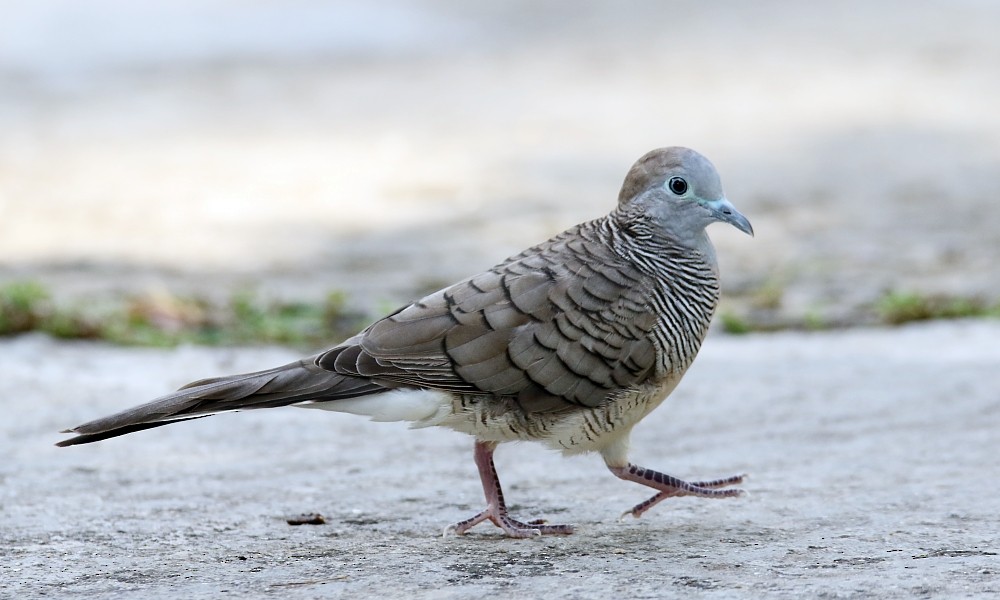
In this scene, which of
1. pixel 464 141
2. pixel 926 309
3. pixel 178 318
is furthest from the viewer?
pixel 464 141

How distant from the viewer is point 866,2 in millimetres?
17422

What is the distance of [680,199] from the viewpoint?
4.57m

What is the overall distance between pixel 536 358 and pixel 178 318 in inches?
146

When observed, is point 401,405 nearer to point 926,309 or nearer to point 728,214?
point 728,214

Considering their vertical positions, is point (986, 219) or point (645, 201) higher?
point (986, 219)

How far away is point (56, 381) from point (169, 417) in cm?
248

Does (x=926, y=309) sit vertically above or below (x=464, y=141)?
below

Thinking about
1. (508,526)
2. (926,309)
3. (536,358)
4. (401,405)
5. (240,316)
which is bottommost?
(508,526)

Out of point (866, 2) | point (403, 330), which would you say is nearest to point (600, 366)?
point (403, 330)

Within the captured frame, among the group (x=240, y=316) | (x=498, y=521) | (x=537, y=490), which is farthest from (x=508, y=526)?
(x=240, y=316)

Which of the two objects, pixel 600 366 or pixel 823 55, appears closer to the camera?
pixel 600 366

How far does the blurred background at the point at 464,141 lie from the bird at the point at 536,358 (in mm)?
3060

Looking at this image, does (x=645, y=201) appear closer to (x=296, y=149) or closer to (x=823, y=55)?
(x=296, y=149)

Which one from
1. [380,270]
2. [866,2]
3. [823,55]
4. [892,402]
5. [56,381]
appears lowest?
[892,402]
